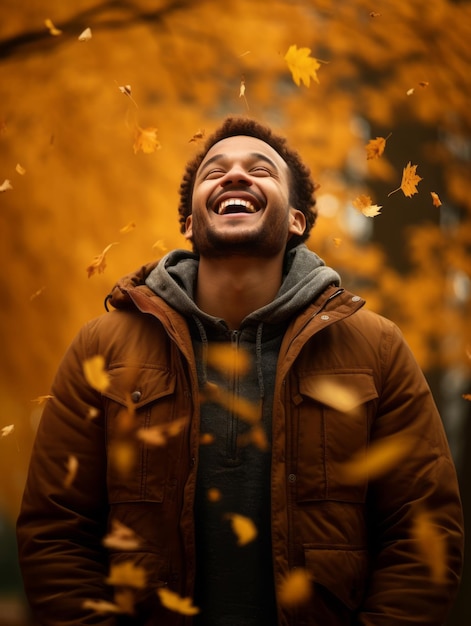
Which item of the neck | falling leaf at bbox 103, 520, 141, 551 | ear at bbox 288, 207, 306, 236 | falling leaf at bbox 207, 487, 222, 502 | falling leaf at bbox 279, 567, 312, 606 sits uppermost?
ear at bbox 288, 207, 306, 236

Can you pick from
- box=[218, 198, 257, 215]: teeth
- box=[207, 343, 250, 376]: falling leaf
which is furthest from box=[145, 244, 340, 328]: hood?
box=[218, 198, 257, 215]: teeth

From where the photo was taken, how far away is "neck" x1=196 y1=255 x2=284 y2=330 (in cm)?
288

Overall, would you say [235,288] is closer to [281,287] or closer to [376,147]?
[281,287]

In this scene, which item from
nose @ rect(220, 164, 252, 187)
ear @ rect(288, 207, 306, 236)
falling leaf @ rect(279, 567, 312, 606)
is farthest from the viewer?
ear @ rect(288, 207, 306, 236)

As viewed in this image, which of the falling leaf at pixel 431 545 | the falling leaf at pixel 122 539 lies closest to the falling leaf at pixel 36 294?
the falling leaf at pixel 122 539

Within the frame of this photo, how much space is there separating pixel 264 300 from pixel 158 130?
9.62ft

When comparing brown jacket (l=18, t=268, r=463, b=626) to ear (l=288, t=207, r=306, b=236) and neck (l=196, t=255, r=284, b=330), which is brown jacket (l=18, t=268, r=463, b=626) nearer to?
neck (l=196, t=255, r=284, b=330)

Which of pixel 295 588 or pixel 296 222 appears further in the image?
pixel 296 222

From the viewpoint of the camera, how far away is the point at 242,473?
2.50m

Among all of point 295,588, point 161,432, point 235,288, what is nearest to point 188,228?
point 235,288

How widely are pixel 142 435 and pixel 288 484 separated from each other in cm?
58

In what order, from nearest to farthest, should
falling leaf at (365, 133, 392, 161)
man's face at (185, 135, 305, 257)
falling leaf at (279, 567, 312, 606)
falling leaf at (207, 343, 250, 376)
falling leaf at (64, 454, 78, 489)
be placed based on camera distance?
falling leaf at (279, 567, 312, 606) < falling leaf at (64, 454, 78, 489) < falling leaf at (207, 343, 250, 376) < man's face at (185, 135, 305, 257) < falling leaf at (365, 133, 392, 161)

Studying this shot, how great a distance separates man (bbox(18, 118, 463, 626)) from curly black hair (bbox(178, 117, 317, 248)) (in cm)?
63

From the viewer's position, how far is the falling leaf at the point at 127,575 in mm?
2389
